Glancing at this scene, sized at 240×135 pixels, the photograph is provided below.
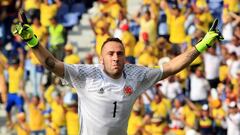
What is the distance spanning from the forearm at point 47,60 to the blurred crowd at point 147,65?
6493 mm

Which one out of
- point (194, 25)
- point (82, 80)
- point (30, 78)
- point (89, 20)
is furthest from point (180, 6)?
point (82, 80)

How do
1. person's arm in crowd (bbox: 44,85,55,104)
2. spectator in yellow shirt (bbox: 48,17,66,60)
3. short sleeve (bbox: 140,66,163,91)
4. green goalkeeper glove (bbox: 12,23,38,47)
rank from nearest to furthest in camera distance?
green goalkeeper glove (bbox: 12,23,38,47) < short sleeve (bbox: 140,66,163,91) < person's arm in crowd (bbox: 44,85,55,104) < spectator in yellow shirt (bbox: 48,17,66,60)

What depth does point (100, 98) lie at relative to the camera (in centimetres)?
557

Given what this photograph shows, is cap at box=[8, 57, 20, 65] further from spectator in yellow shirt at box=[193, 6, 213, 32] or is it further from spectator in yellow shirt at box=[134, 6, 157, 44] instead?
spectator in yellow shirt at box=[193, 6, 213, 32]

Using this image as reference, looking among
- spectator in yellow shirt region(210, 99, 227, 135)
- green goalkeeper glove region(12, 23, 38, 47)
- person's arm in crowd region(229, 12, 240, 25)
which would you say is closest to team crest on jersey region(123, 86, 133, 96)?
green goalkeeper glove region(12, 23, 38, 47)

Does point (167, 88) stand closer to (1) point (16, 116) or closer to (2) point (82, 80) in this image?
(1) point (16, 116)

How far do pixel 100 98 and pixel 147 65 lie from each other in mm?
7753

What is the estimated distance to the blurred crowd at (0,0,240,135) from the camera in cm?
1209

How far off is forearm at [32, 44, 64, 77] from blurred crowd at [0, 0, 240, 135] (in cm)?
649

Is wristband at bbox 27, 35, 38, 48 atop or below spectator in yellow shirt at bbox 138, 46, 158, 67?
atop

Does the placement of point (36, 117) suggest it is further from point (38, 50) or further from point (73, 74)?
point (38, 50)

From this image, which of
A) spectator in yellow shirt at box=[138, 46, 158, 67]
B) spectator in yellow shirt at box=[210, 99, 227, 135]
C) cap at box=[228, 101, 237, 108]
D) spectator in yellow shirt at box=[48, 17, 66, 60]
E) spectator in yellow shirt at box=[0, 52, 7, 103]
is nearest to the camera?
cap at box=[228, 101, 237, 108]

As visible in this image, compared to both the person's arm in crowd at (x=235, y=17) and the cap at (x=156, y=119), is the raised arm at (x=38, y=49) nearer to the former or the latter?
the cap at (x=156, y=119)

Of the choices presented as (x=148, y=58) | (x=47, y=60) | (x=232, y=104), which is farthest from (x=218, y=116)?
(x=47, y=60)
